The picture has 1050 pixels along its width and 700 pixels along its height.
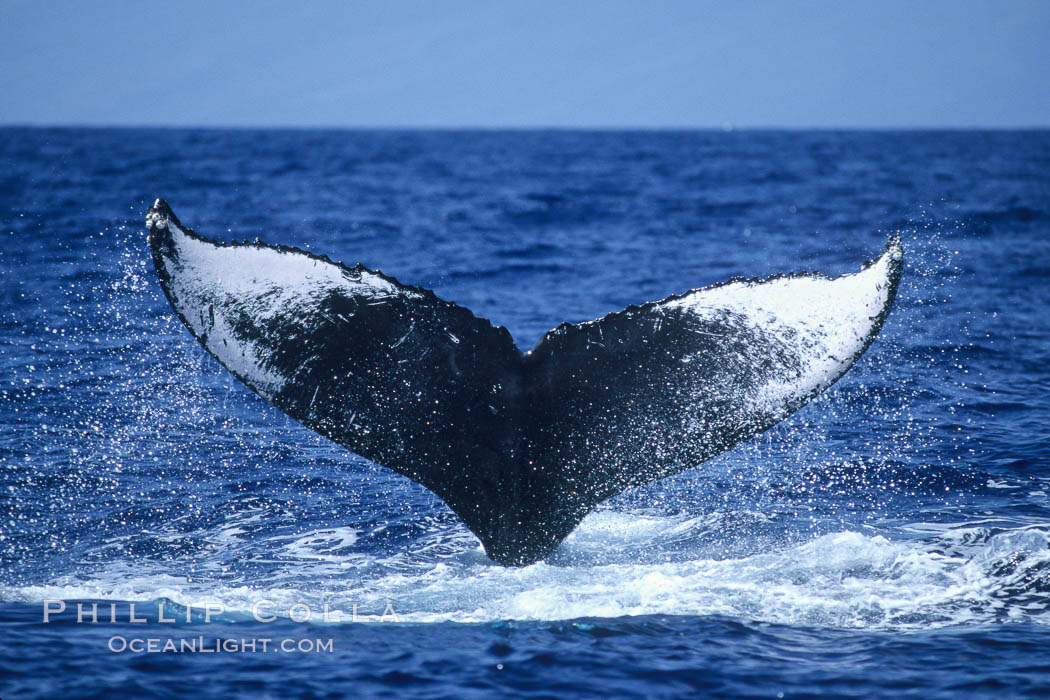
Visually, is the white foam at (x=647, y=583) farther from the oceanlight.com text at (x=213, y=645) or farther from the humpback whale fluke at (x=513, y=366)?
the humpback whale fluke at (x=513, y=366)

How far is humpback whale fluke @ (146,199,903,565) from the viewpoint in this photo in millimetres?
4680

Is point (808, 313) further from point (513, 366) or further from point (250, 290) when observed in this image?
point (250, 290)

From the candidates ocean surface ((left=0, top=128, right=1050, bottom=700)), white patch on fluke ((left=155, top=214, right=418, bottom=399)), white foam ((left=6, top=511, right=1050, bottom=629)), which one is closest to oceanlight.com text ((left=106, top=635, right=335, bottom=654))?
ocean surface ((left=0, top=128, right=1050, bottom=700))

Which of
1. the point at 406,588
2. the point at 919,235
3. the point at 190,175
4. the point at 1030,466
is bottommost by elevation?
the point at 406,588

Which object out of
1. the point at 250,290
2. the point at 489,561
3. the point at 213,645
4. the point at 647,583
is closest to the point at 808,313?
the point at 647,583

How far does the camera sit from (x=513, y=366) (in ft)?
16.0

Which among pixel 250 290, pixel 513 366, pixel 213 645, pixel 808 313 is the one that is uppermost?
pixel 250 290

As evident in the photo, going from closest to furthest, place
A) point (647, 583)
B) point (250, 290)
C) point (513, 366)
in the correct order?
1. point (250, 290)
2. point (513, 366)
3. point (647, 583)

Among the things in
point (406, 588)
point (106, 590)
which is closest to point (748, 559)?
point (406, 588)

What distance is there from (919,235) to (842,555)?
57.4ft

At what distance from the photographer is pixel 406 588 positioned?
5.68 metres

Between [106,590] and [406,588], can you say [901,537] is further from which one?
[106,590]

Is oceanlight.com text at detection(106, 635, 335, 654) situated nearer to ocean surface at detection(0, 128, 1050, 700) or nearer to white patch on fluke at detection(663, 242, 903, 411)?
ocean surface at detection(0, 128, 1050, 700)

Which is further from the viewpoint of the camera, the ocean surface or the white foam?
the white foam
